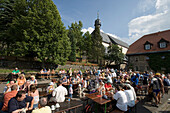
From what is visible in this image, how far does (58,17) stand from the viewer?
15.4m

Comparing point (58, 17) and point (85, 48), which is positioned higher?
point (58, 17)

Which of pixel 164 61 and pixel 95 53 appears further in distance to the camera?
pixel 95 53

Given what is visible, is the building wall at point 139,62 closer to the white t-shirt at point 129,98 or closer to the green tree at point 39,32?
the green tree at point 39,32

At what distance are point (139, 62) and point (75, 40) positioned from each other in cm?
2007

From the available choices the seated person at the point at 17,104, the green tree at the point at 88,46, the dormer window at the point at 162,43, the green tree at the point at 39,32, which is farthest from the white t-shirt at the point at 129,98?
the green tree at the point at 88,46

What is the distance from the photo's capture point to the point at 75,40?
2495 cm

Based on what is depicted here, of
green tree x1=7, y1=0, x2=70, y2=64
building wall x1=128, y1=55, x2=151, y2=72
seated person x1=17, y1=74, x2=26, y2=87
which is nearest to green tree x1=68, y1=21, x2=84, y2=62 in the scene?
green tree x1=7, y1=0, x2=70, y2=64

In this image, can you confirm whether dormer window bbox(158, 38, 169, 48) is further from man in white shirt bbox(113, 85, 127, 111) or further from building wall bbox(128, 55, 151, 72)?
man in white shirt bbox(113, 85, 127, 111)

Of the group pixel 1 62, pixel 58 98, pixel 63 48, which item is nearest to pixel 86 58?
pixel 63 48

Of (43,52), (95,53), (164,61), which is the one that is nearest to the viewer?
(43,52)

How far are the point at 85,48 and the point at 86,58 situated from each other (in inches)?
152

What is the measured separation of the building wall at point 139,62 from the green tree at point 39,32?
21.0 meters

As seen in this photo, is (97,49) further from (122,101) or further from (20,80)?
(122,101)

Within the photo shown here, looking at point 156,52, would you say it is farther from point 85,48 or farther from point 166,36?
point 85,48
